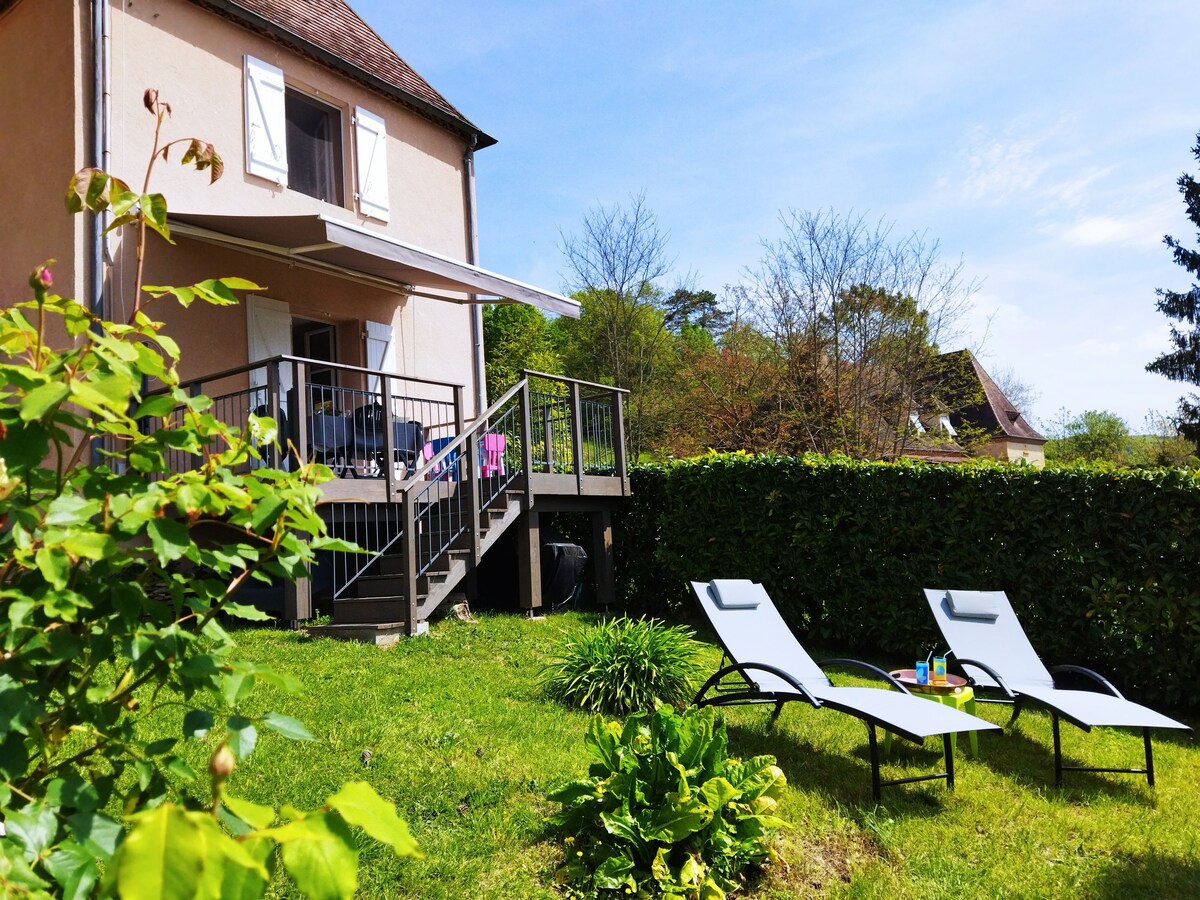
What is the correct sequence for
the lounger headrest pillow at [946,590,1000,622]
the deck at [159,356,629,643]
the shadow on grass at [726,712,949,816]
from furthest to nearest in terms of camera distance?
the deck at [159,356,629,643] < the lounger headrest pillow at [946,590,1000,622] < the shadow on grass at [726,712,949,816]

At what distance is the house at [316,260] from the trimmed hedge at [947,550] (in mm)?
1734

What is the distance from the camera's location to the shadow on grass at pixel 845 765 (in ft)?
16.0

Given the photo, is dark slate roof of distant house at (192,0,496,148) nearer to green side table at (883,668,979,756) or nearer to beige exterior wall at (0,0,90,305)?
beige exterior wall at (0,0,90,305)

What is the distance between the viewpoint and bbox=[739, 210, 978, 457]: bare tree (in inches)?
693

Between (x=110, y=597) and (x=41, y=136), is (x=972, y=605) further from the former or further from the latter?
(x=41, y=136)

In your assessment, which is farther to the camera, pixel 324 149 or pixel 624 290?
pixel 624 290

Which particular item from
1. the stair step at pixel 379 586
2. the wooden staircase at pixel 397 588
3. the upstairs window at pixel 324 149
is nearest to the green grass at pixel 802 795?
the wooden staircase at pixel 397 588

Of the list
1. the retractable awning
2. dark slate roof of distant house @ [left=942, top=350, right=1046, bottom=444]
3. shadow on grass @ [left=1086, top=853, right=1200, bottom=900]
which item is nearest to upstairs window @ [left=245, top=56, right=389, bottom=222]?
the retractable awning

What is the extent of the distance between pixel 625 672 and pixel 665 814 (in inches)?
96.9

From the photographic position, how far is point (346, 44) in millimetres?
12742

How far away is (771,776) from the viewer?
4.41 meters

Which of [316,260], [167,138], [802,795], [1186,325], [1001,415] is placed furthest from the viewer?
[1001,415]

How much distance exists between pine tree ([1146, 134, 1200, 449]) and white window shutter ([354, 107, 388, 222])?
2455 cm

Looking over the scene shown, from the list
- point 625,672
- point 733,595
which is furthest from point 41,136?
point 733,595
